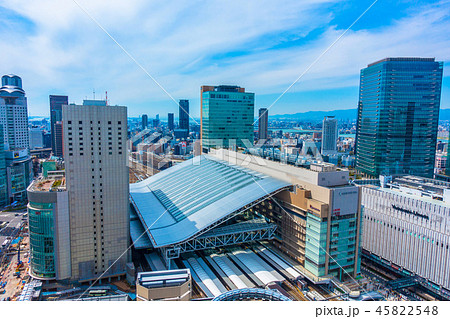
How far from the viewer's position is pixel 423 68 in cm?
2675

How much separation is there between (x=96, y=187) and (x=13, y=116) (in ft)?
101

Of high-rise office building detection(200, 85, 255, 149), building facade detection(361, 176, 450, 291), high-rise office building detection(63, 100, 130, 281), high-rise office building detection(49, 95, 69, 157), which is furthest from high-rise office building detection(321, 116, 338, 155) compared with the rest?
high-rise office building detection(63, 100, 130, 281)

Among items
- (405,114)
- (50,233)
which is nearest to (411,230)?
(50,233)

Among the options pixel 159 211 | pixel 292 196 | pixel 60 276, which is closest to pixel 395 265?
pixel 292 196

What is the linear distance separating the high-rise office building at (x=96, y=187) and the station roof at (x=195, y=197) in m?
1.69

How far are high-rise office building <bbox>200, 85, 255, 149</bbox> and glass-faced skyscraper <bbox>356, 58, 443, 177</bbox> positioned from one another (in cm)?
1223

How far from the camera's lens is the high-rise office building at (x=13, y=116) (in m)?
34.1

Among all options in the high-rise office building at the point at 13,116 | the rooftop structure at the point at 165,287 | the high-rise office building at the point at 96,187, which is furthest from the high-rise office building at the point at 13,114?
the rooftop structure at the point at 165,287

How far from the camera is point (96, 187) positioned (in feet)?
38.5

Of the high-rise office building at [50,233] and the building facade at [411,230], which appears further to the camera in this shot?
the building facade at [411,230]

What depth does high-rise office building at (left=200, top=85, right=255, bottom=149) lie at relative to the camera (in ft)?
99.6

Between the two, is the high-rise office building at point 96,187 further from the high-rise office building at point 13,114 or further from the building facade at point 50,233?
the high-rise office building at point 13,114

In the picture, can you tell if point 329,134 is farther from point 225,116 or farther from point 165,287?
point 165,287

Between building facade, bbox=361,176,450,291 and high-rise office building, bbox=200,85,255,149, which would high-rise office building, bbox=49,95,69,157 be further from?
building facade, bbox=361,176,450,291
